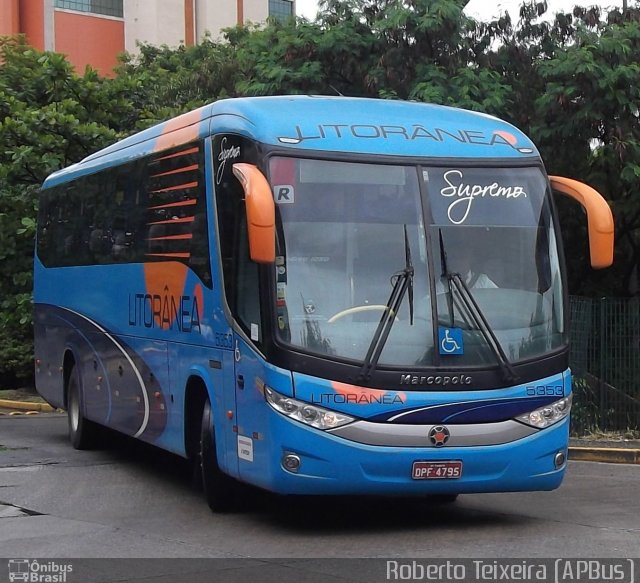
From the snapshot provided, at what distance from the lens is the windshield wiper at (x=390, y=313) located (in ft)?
29.0

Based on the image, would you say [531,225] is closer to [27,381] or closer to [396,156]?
[396,156]

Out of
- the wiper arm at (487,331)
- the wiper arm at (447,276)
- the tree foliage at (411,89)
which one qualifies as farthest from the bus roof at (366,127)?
the tree foliage at (411,89)

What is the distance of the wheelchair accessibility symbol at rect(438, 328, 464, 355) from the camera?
355 inches

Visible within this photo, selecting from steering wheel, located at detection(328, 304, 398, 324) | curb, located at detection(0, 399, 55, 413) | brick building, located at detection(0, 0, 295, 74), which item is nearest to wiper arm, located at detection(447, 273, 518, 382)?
steering wheel, located at detection(328, 304, 398, 324)

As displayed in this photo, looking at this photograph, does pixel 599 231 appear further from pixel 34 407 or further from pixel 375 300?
pixel 34 407

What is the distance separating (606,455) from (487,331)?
20.7ft

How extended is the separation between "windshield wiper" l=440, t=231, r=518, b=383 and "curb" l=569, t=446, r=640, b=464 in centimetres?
614

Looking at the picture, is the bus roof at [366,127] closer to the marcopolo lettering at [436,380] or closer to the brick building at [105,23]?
the marcopolo lettering at [436,380]

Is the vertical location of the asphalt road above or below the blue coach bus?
below

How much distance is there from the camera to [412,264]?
30.2 feet

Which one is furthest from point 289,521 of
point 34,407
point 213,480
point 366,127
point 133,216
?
point 34,407

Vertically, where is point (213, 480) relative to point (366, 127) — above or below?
below

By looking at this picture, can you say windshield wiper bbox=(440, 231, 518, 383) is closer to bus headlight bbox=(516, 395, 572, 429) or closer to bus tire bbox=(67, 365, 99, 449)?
bus headlight bbox=(516, 395, 572, 429)

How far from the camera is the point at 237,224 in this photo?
9648 millimetres
